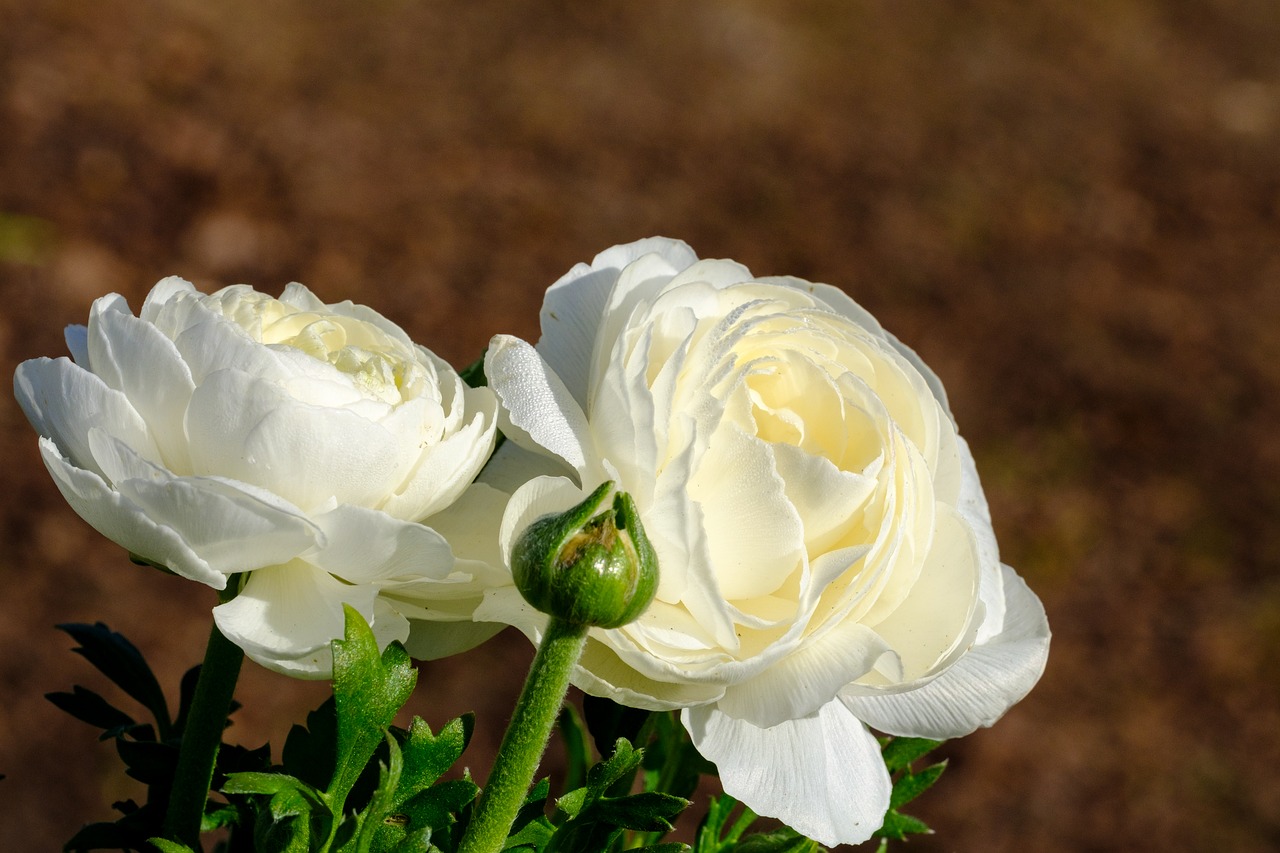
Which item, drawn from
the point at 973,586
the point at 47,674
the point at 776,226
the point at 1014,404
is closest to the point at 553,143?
the point at 776,226

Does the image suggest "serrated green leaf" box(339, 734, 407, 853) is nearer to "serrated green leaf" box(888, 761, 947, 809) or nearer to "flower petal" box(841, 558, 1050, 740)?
"flower petal" box(841, 558, 1050, 740)

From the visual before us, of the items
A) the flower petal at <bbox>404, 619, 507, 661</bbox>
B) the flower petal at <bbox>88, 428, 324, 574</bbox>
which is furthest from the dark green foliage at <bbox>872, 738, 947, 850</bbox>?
the flower petal at <bbox>88, 428, 324, 574</bbox>

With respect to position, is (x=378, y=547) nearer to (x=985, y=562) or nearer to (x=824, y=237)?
(x=985, y=562)

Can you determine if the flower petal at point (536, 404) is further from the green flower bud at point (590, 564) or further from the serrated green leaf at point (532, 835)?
the serrated green leaf at point (532, 835)

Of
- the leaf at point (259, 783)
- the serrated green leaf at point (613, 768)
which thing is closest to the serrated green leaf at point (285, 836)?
the leaf at point (259, 783)

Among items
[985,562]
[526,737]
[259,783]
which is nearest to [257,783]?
[259,783]

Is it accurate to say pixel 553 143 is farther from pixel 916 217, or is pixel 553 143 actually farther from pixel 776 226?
pixel 916 217
